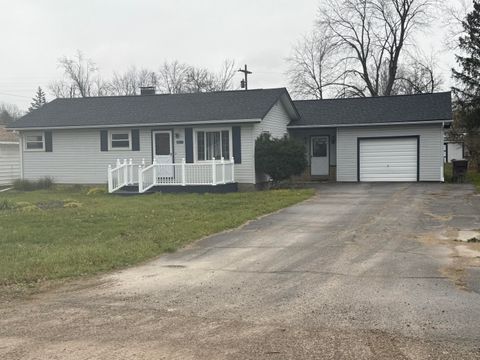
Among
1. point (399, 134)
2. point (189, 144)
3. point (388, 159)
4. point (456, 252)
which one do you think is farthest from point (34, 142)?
point (456, 252)

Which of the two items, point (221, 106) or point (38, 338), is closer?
point (38, 338)

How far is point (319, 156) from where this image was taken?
2652 cm

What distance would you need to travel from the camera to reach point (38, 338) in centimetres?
507

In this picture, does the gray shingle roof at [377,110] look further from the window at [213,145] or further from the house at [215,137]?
the window at [213,145]

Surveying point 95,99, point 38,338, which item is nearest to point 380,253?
point 38,338

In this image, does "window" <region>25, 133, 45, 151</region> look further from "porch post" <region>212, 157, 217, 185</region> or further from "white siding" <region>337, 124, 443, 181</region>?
"white siding" <region>337, 124, 443, 181</region>

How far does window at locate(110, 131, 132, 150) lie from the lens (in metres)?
23.3

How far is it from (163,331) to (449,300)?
3.13m

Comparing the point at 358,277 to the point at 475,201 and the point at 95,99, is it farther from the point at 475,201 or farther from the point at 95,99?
the point at 95,99

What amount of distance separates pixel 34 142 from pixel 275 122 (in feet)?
35.9

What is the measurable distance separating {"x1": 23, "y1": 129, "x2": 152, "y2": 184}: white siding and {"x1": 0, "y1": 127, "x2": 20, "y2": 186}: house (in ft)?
16.1

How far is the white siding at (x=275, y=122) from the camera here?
72.8 feet

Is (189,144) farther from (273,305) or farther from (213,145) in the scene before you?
(273,305)

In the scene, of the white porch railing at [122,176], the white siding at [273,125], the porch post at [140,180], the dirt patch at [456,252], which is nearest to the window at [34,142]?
the white porch railing at [122,176]
